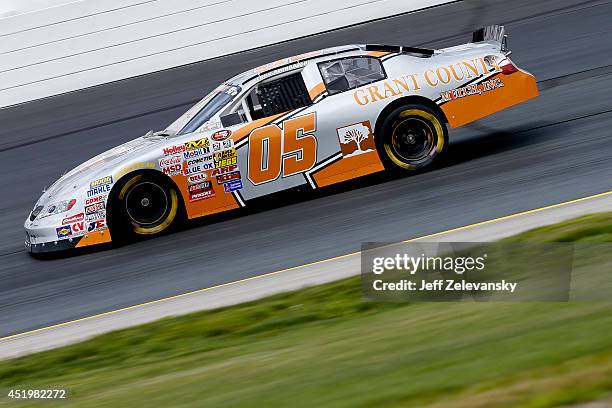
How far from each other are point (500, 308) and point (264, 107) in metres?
4.61

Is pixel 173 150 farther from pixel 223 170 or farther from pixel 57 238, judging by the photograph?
pixel 57 238

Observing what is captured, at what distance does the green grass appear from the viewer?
4492mm

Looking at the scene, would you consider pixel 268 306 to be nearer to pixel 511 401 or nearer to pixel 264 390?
pixel 264 390

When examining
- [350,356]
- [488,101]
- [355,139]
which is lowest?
[350,356]

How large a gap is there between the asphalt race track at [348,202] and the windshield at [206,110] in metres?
1.08

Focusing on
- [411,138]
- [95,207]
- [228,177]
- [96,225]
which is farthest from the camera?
[411,138]

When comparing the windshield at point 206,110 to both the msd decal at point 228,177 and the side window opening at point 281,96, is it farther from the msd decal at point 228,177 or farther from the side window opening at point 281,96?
the msd decal at point 228,177

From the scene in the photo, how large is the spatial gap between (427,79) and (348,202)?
5.31 ft

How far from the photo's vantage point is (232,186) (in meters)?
9.84

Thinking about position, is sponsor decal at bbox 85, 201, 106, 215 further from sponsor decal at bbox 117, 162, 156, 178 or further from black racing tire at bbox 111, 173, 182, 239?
sponsor decal at bbox 117, 162, 156, 178

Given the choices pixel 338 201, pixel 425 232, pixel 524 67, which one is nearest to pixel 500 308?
pixel 425 232

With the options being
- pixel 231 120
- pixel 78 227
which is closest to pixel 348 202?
pixel 231 120

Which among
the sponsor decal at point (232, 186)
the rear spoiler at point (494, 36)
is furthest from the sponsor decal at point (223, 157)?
the rear spoiler at point (494, 36)

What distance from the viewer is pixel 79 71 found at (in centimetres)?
1767
